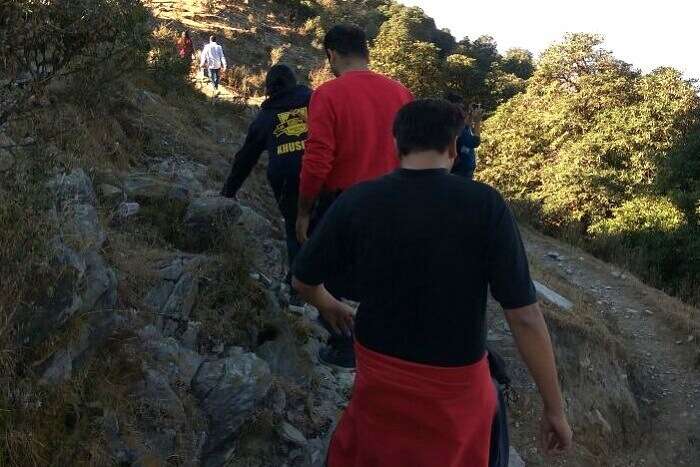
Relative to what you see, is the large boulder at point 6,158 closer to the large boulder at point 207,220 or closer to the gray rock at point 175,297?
the gray rock at point 175,297

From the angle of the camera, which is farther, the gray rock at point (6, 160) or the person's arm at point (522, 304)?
the gray rock at point (6, 160)

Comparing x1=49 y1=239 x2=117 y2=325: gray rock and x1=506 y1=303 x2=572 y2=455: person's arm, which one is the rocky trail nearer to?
x1=49 y1=239 x2=117 y2=325: gray rock

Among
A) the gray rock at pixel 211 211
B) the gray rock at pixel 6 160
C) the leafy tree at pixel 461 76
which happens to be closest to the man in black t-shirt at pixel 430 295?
the gray rock at pixel 6 160

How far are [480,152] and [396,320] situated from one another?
70.3 ft

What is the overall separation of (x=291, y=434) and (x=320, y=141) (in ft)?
4.92

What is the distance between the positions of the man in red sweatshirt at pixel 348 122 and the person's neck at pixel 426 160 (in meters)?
1.29

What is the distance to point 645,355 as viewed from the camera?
26.8 ft

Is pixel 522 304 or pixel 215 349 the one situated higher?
pixel 522 304

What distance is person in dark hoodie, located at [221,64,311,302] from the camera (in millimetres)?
3883

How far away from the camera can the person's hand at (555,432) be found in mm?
1912

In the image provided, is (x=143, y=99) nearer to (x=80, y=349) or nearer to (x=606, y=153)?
(x=80, y=349)

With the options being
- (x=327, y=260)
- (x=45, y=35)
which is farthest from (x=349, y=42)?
(x=327, y=260)

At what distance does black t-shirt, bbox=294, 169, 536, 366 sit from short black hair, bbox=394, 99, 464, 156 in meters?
0.09

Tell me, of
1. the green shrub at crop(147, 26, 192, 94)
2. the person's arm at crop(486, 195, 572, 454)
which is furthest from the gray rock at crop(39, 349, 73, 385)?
the green shrub at crop(147, 26, 192, 94)
